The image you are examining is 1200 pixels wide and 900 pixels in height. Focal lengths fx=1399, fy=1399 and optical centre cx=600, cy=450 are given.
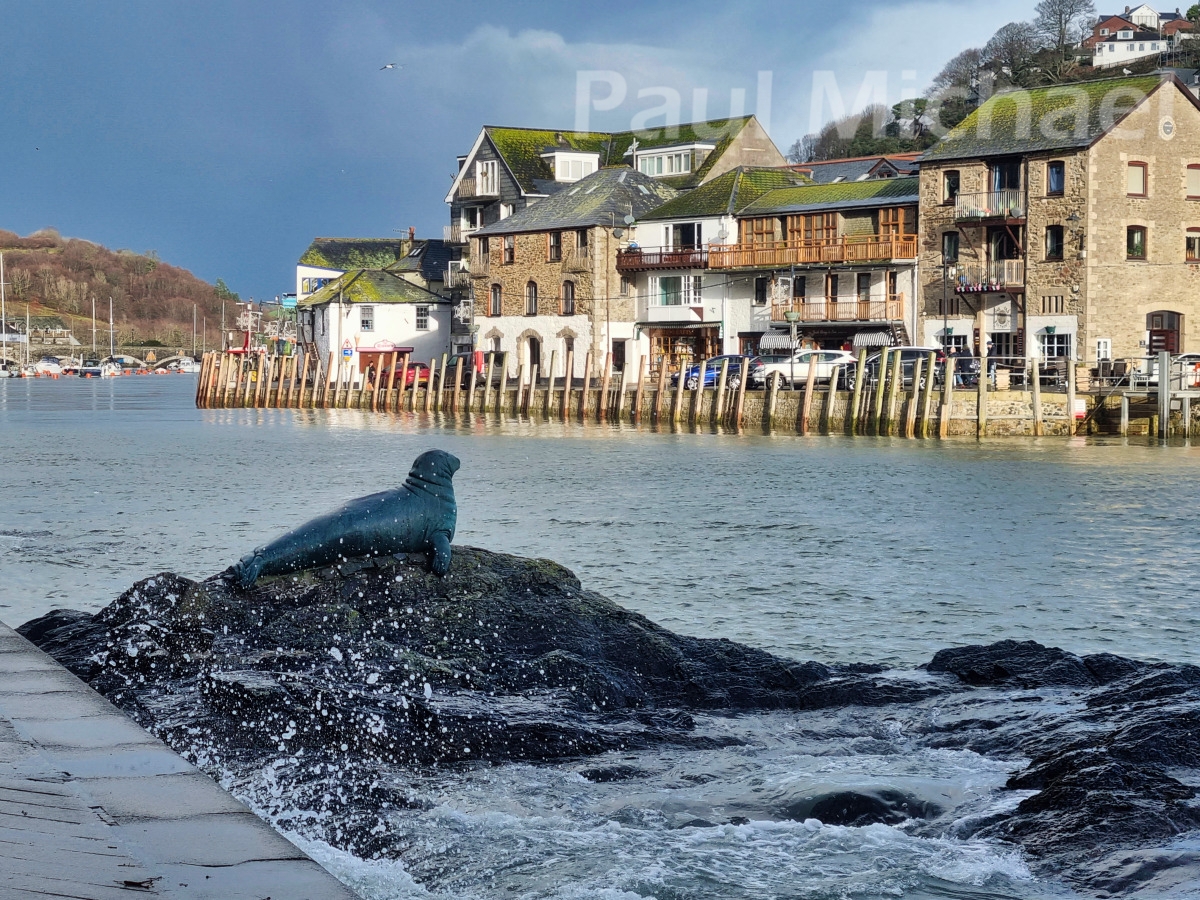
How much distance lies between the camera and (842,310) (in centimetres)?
6350

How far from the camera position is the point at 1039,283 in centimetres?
5766

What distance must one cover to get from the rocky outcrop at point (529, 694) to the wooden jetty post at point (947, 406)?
35.9 m

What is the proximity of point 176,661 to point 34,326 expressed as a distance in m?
186

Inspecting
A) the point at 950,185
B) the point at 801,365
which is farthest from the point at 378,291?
the point at 950,185

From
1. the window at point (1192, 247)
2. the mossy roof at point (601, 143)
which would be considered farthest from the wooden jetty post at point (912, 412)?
the mossy roof at point (601, 143)

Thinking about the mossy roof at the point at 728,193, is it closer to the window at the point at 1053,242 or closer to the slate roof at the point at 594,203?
the slate roof at the point at 594,203

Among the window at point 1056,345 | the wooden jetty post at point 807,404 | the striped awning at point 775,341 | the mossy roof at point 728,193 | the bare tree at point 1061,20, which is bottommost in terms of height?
the wooden jetty post at point 807,404

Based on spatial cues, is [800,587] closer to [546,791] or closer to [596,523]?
[596,523]

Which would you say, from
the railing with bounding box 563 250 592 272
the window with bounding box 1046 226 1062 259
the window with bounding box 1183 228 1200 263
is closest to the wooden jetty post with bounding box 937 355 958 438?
the window with bounding box 1046 226 1062 259

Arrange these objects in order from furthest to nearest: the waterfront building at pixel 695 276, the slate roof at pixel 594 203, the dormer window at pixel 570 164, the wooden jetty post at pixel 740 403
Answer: the dormer window at pixel 570 164, the slate roof at pixel 594 203, the waterfront building at pixel 695 276, the wooden jetty post at pixel 740 403

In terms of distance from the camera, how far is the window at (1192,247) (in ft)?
189

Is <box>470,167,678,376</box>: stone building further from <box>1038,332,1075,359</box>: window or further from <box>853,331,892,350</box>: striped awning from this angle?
<box>1038,332,1075,359</box>: window

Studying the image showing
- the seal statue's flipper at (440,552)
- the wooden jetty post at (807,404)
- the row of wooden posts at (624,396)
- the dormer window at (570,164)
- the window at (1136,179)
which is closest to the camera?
the seal statue's flipper at (440,552)

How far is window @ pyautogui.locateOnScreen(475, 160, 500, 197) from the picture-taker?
3314 inches
